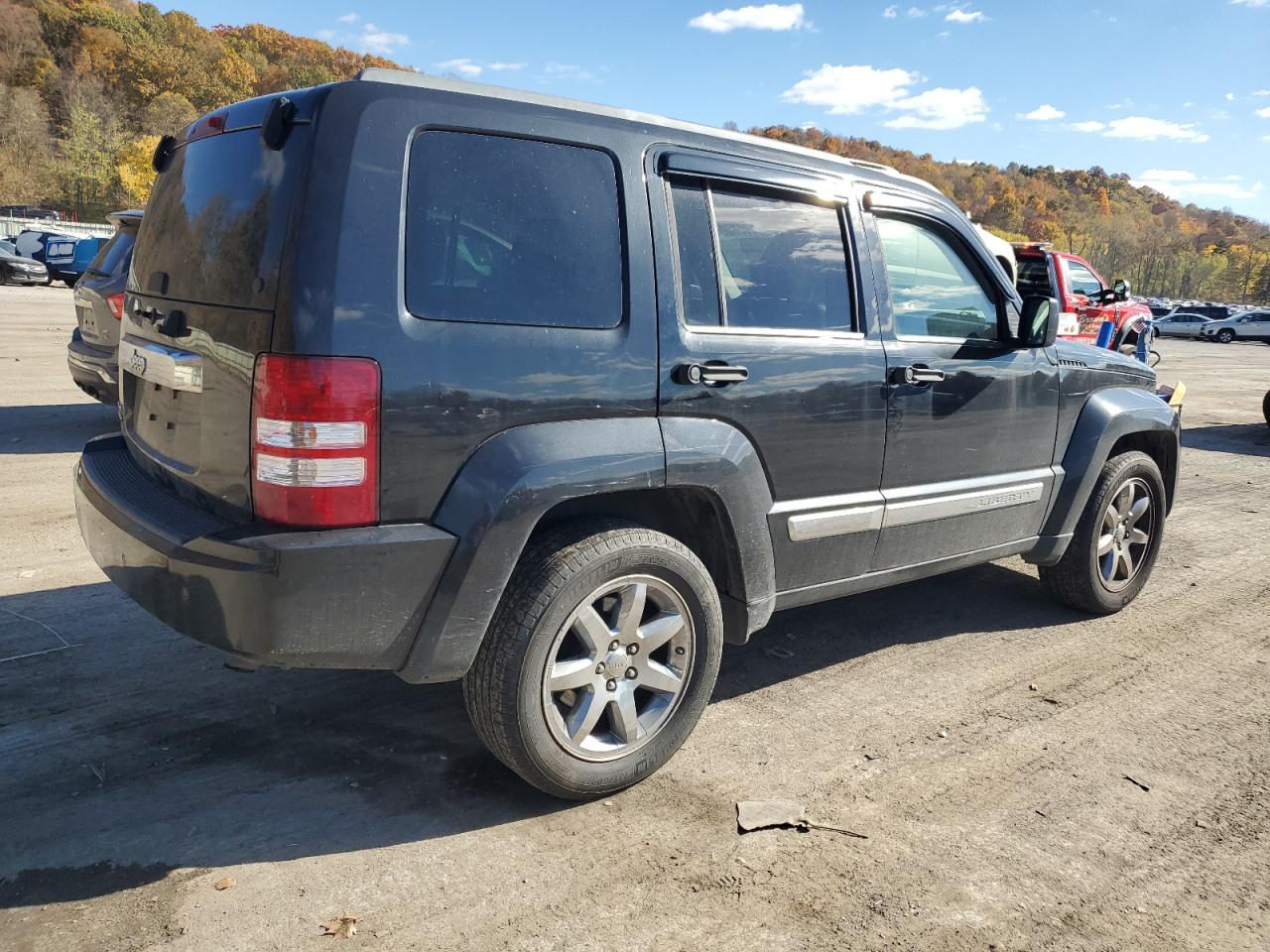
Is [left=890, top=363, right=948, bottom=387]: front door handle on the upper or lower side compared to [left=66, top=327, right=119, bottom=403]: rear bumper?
upper

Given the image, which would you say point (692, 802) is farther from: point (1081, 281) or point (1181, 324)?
point (1181, 324)

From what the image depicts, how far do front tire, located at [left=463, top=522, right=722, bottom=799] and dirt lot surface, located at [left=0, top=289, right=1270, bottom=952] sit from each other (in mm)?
187

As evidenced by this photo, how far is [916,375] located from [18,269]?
3357 centimetres

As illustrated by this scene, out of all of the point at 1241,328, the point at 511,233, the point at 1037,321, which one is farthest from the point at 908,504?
the point at 1241,328

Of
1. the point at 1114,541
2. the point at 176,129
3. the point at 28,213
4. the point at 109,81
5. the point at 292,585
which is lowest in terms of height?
the point at 1114,541

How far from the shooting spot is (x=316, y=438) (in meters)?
2.38

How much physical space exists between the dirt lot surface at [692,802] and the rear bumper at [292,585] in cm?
62

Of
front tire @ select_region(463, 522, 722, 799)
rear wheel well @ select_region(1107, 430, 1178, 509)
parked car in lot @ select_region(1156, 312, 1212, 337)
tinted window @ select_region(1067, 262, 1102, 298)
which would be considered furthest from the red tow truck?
parked car in lot @ select_region(1156, 312, 1212, 337)

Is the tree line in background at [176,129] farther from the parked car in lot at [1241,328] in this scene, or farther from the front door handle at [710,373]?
the front door handle at [710,373]

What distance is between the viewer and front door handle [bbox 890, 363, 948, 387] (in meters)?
3.58

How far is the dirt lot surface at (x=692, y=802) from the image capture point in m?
2.42

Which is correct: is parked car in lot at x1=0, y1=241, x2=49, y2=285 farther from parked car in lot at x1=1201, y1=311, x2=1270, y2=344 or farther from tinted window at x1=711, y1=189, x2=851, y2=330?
parked car in lot at x1=1201, y1=311, x2=1270, y2=344

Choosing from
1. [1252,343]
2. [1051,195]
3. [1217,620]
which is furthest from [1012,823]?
[1051,195]

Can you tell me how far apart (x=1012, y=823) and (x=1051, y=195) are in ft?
445
